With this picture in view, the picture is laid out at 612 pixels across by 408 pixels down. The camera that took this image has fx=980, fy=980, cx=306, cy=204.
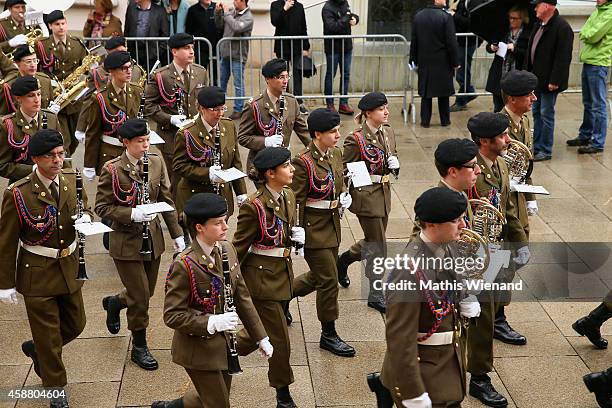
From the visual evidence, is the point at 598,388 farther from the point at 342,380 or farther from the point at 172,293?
the point at 172,293

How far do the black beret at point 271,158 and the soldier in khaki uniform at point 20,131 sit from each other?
9.32 ft

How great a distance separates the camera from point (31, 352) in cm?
731

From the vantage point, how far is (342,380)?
290 inches

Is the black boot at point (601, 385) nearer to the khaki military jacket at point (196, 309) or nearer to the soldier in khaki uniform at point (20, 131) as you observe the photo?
the khaki military jacket at point (196, 309)

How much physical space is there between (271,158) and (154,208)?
3.98 ft

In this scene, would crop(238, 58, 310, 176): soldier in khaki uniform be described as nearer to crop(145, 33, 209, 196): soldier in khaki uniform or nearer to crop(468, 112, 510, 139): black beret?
crop(145, 33, 209, 196): soldier in khaki uniform

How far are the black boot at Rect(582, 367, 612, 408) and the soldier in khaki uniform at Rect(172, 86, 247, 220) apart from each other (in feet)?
11.3

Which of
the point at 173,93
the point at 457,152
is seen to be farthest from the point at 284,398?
the point at 173,93

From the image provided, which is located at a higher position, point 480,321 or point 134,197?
point 134,197

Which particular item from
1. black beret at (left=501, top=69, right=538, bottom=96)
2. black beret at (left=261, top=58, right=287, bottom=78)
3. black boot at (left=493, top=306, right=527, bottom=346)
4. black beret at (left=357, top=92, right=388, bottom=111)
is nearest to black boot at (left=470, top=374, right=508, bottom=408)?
black boot at (left=493, top=306, right=527, bottom=346)

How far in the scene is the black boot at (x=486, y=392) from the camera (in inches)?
273

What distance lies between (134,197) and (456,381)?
10.3 feet

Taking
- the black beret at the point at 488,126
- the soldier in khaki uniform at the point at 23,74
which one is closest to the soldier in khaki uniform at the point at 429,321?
the black beret at the point at 488,126

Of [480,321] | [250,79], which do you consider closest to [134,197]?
[480,321]
